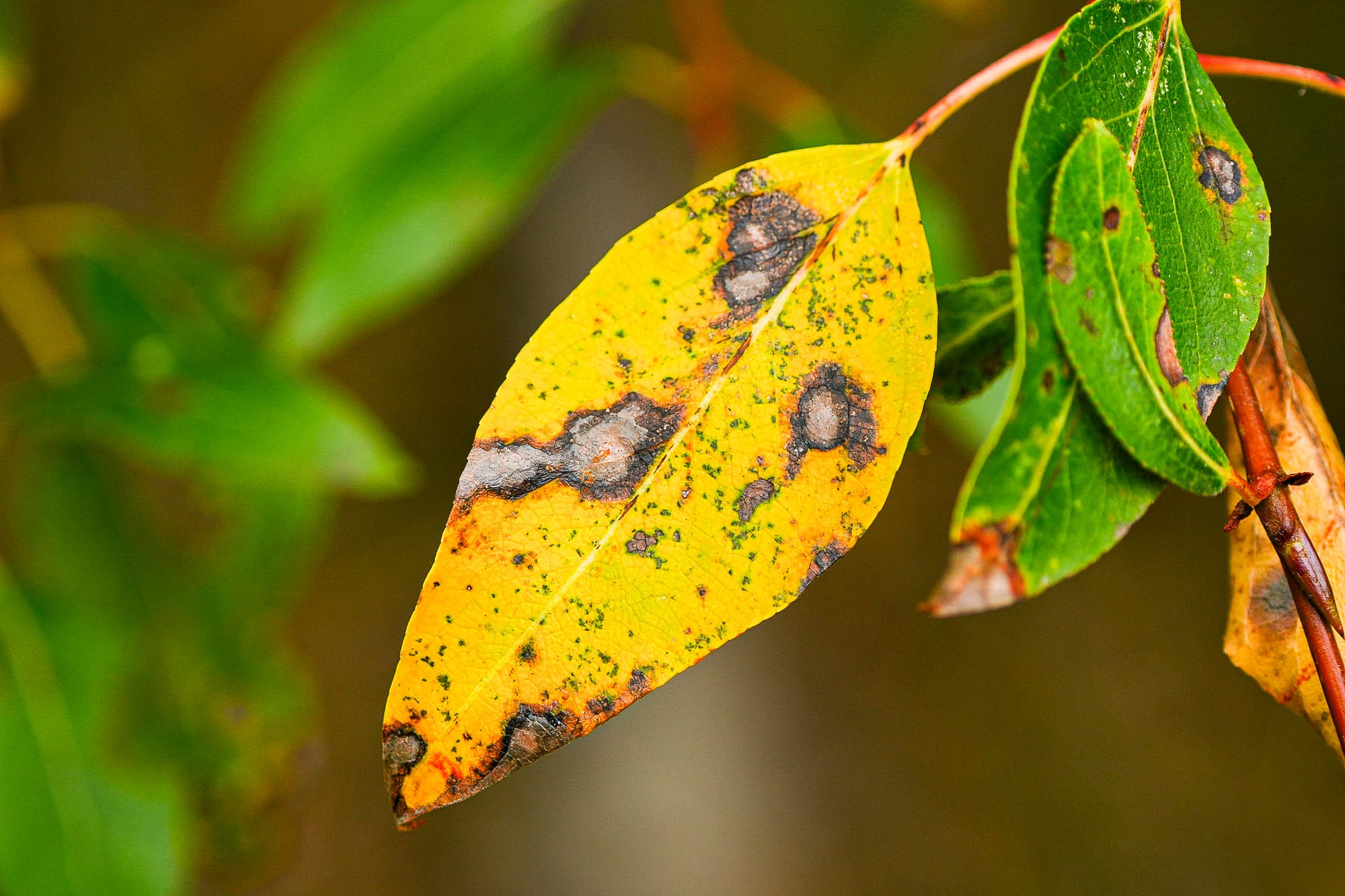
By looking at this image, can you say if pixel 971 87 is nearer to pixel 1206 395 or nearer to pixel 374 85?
pixel 1206 395

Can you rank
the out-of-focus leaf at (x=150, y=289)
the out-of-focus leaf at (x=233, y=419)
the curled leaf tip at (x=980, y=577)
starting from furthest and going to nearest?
the out-of-focus leaf at (x=150, y=289)
the out-of-focus leaf at (x=233, y=419)
the curled leaf tip at (x=980, y=577)

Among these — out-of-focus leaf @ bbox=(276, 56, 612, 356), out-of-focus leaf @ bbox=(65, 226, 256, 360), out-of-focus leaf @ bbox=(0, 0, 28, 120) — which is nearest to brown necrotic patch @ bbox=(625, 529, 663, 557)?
out-of-focus leaf @ bbox=(276, 56, 612, 356)

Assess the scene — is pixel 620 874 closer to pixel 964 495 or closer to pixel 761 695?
pixel 761 695

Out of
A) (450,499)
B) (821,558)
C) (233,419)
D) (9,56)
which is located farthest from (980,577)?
(450,499)

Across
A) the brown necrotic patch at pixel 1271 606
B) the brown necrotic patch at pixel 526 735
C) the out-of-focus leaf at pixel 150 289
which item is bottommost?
the brown necrotic patch at pixel 1271 606

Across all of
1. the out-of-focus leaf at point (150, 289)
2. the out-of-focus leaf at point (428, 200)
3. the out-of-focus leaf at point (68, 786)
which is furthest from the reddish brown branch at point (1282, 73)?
the out-of-focus leaf at point (68, 786)

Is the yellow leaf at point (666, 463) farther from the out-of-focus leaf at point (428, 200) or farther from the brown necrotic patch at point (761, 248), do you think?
the out-of-focus leaf at point (428, 200)
